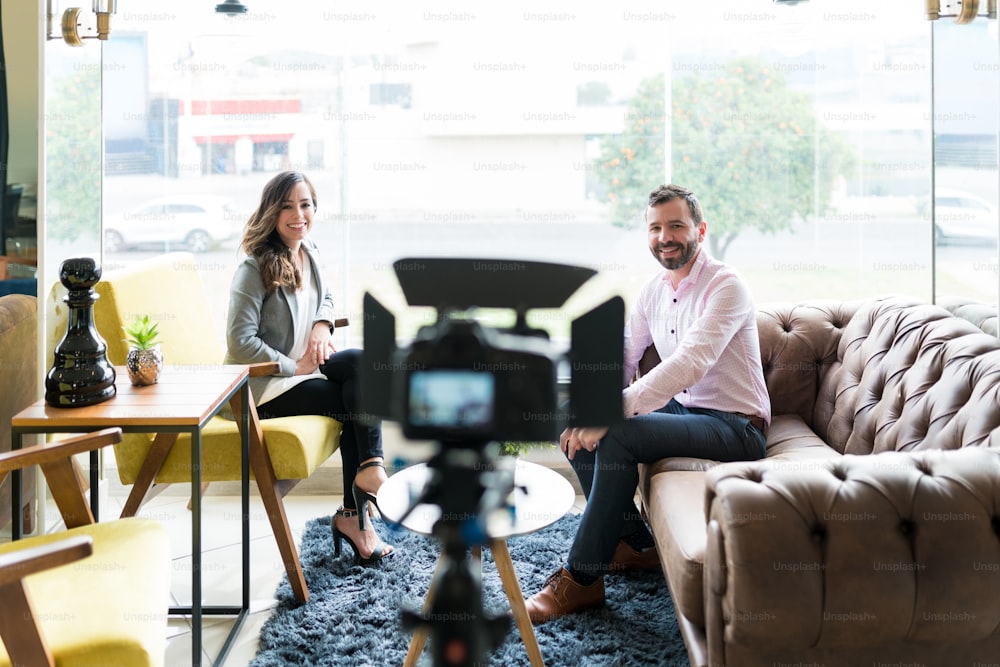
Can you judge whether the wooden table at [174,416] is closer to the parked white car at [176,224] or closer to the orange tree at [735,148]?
the parked white car at [176,224]

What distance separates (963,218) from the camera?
290cm

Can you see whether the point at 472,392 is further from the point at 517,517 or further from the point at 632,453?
the point at 632,453

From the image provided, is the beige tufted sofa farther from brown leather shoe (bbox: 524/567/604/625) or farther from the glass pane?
the glass pane

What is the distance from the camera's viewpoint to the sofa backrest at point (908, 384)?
7.03 ft

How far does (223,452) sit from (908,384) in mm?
1830

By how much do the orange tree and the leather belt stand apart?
3.67ft

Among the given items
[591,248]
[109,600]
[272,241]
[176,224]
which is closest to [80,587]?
[109,600]

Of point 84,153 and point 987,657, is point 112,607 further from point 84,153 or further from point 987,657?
point 84,153

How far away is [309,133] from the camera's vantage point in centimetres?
371

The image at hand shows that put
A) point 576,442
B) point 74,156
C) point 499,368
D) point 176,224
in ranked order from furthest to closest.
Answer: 1. point 176,224
2. point 74,156
3. point 576,442
4. point 499,368

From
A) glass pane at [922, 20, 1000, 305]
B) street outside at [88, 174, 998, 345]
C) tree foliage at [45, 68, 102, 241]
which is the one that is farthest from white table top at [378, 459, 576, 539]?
tree foliage at [45, 68, 102, 241]

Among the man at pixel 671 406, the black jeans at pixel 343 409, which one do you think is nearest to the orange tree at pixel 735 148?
the man at pixel 671 406

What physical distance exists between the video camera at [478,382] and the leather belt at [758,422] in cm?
176

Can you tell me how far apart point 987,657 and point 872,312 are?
1236 millimetres
